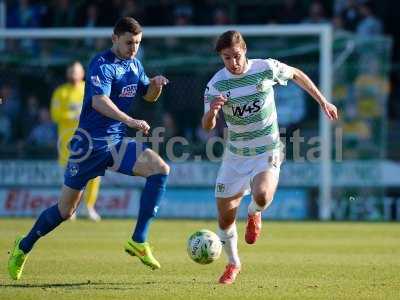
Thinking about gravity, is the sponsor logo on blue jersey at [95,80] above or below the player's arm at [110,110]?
above

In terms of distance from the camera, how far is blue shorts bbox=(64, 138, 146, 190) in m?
9.62

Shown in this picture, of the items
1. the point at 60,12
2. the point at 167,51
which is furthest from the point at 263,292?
the point at 60,12

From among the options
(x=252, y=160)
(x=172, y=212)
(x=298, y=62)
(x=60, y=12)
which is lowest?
(x=172, y=212)

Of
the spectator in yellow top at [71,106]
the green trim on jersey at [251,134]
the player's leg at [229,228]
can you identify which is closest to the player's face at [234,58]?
the green trim on jersey at [251,134]

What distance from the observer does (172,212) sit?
19.1 metres

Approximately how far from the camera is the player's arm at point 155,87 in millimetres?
9945

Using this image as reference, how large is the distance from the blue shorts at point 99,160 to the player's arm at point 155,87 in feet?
1.97

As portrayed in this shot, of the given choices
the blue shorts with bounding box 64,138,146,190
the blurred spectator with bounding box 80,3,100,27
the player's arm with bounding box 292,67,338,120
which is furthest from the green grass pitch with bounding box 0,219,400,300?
the blurred spectator with bounding box 80,3,100,27

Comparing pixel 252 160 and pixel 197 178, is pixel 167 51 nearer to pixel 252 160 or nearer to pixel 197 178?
pixel 197 178

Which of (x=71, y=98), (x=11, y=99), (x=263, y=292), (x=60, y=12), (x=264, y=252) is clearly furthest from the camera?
(x=60, y=12)

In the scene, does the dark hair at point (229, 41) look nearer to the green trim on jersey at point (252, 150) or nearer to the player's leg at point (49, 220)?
the green trim on jersey at point (252, 150)

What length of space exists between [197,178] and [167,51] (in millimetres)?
2735

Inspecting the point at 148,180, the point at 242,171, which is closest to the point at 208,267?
the point at 148,180

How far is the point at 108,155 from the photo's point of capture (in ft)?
32.0
